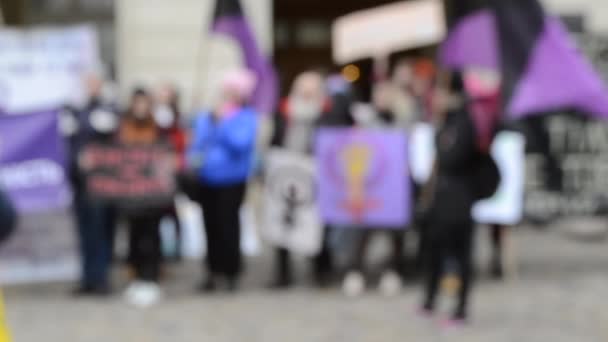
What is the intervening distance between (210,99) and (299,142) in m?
4.63

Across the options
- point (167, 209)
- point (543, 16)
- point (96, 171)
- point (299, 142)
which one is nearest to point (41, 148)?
point (96, 171)

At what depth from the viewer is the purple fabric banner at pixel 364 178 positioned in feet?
32.6

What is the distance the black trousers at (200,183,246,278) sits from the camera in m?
10.1

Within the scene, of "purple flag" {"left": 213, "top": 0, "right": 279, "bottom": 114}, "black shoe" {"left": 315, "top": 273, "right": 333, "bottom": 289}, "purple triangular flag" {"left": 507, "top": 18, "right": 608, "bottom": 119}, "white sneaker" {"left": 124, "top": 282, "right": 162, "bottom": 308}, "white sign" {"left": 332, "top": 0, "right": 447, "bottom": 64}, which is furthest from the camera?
"white sign" {"left": 332, "top": 0, "right": 447, "bottom": 64}

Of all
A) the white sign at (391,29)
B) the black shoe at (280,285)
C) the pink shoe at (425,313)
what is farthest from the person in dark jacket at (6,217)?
the white sign at (391,29)

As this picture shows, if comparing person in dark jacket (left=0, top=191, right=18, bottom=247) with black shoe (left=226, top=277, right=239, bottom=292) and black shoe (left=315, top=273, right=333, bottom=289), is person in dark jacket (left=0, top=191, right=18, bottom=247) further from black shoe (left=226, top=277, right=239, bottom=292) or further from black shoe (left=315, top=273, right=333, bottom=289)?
black shoe (left=315, top=273, right=333, bottom=289)

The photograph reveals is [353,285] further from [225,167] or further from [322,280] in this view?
[225,167]

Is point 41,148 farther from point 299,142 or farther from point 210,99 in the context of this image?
point 210,99

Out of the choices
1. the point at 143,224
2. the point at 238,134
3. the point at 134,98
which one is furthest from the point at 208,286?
the point at 134,98

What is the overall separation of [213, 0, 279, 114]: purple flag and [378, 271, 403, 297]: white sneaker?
1.62 m

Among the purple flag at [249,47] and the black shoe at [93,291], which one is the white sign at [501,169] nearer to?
the purple flag at [249,47]

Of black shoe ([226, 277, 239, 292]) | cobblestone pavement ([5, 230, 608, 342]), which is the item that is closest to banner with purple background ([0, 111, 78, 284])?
cobblestone pavement ([5, 230, 608, 342])

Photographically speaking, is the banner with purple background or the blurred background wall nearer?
the banner with purple background

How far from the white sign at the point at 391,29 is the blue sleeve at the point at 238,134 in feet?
7.76
